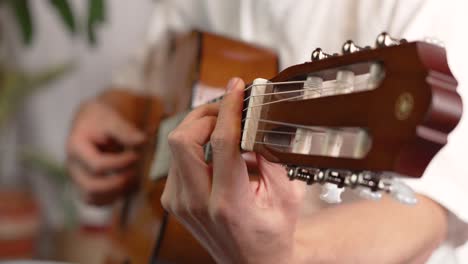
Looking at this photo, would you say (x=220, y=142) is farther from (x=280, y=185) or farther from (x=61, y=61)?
(x=61, y=61)

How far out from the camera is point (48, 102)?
5.75 ft

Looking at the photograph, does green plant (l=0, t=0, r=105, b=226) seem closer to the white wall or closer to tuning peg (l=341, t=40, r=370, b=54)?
the white wall

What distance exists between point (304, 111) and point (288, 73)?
0.18 feet

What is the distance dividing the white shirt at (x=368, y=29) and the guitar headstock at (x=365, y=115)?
15cm

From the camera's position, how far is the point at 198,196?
54 cm

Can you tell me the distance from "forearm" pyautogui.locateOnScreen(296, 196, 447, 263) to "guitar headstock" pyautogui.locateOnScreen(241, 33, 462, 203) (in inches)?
5.4

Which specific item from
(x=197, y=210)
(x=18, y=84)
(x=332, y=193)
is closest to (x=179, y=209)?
(x=197, y=210)

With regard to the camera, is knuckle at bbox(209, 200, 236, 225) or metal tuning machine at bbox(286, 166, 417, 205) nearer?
metal tuning machine at bbox(286, 166, 417, 205)

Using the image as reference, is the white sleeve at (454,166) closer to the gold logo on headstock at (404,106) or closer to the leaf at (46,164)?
the gold logo on headstock at (404,106)

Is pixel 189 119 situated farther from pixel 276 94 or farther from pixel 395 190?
pixel 395 190

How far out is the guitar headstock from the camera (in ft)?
1.10

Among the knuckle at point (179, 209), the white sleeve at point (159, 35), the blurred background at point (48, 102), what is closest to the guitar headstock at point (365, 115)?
the knuckle at point (179, 209)

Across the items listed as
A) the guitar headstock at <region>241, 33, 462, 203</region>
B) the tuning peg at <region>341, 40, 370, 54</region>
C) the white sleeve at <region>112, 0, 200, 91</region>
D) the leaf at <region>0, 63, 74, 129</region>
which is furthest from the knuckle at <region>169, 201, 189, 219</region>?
the leaf at <region>0, 63, 74, 129</region>

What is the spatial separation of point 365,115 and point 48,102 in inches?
60.1
